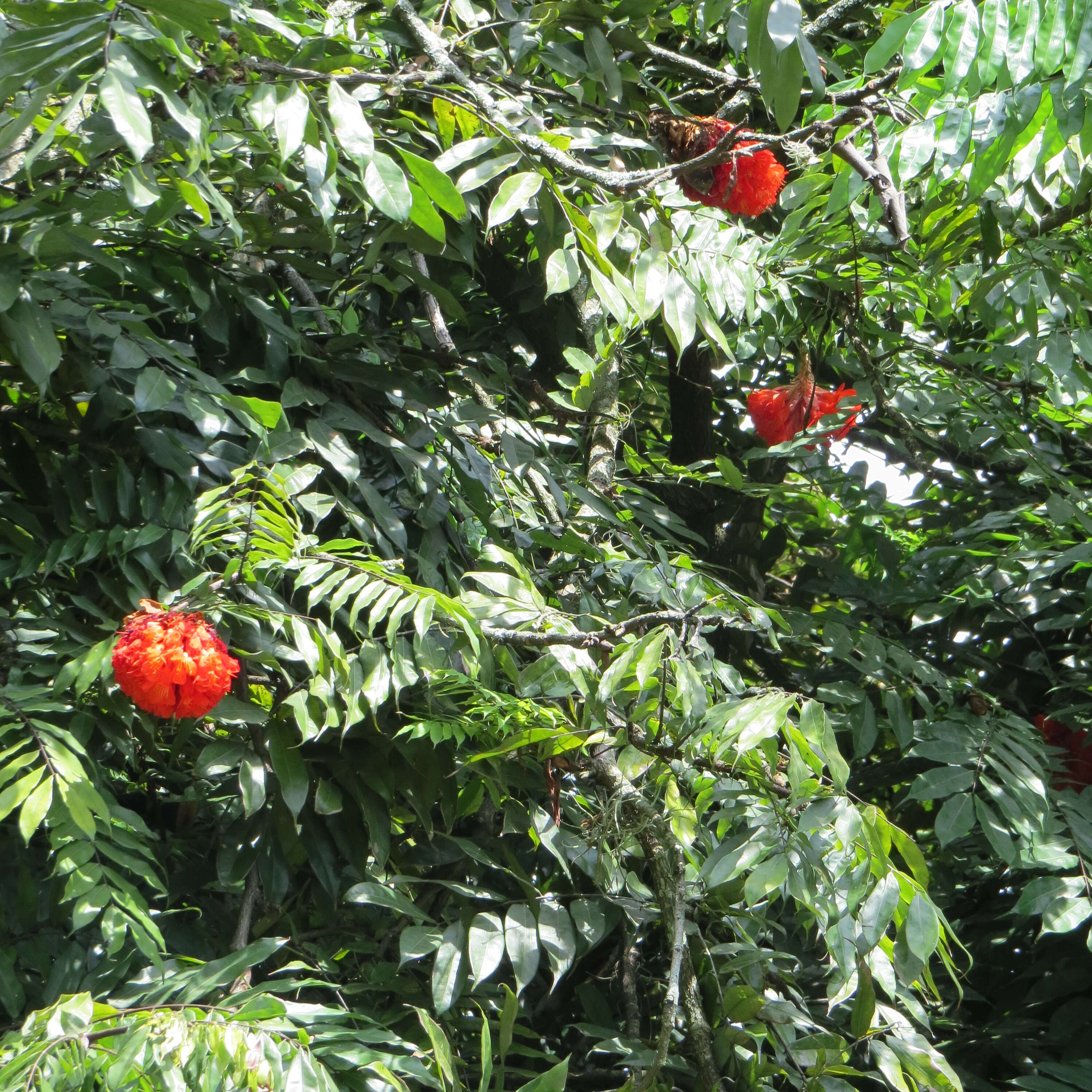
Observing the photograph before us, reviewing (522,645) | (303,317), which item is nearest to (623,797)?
(522,645)

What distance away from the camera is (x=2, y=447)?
5.33 ft

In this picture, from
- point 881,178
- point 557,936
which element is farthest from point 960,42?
point 557,936

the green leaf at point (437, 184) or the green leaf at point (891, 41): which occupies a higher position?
the green leaf at point (891, 41)

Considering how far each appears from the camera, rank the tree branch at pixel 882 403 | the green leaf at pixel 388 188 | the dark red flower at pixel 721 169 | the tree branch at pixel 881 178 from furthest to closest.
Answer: the tree branch at pixel 882 403
the dark red flower at pixel 721 169
the tree branch at pixel 881 178
the green leaf at pixel 388 188

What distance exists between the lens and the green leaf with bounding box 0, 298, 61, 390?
131cm

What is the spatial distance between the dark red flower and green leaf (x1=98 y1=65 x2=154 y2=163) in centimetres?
107

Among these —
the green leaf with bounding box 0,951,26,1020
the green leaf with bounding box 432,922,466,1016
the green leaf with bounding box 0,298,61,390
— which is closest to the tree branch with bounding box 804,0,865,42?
the green leaf with bounding box 0,298,61,390

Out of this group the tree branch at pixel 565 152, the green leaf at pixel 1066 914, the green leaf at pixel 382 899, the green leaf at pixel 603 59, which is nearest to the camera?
the tree branch at pixel 565 152

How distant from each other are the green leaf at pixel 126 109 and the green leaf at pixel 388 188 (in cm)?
25

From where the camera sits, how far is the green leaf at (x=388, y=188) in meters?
1.17

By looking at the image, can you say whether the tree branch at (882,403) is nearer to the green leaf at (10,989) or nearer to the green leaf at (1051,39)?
the green leaf at (1051,39)

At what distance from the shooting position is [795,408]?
84.5 inches

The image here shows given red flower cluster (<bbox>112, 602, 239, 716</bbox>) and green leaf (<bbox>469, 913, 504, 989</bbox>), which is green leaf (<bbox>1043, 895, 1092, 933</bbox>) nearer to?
green leaf (<bbox>469, 913, 504, 989</bbox>)

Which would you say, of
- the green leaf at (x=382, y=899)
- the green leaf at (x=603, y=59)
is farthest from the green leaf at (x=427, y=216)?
the green leaf at (x=382, y=899)
